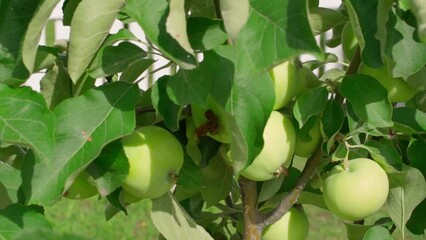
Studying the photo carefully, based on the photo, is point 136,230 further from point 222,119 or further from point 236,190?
point 222,119

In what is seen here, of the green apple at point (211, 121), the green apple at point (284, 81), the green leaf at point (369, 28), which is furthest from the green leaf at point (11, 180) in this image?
the green leaf at point (369, 28)

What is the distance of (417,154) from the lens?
113 cm

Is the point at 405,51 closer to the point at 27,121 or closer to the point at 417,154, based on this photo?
the point at 417,154

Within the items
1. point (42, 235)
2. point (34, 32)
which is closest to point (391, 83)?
point (34, 32)

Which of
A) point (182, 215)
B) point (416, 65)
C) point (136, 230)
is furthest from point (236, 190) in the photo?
point (136, 230)

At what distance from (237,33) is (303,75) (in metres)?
0.32

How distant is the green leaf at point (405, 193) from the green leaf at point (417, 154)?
37 millimetres

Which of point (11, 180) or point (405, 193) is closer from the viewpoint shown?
point (11, 180)

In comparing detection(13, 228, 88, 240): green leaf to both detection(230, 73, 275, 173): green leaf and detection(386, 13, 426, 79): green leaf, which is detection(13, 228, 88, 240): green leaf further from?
detection(386, 13, 426, 79): green leaf

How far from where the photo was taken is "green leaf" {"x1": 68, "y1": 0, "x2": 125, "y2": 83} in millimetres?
Answer: 903

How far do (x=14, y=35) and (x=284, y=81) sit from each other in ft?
1.12

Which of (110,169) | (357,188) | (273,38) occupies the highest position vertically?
(273,38)

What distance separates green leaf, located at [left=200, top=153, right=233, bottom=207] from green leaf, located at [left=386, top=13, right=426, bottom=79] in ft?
1.04

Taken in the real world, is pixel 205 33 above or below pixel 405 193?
above
